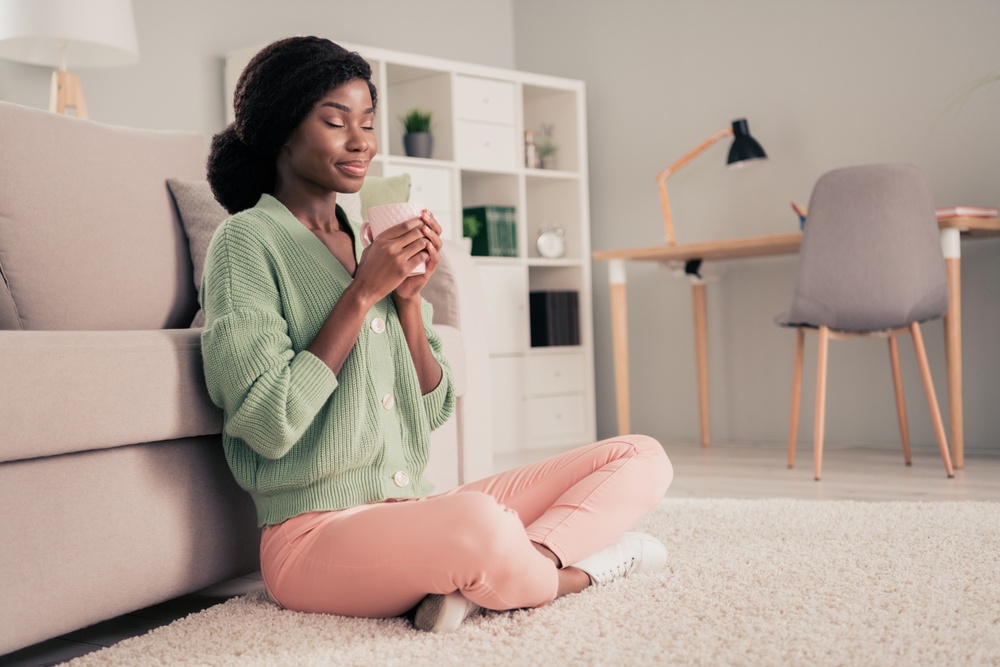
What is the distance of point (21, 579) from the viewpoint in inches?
47.0

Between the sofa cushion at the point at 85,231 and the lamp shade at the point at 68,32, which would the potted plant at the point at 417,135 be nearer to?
the lamp shade at the point at 68,32

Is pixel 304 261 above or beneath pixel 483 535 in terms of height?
above

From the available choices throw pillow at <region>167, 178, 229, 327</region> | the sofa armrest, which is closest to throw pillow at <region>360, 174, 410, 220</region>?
the sofa armrest

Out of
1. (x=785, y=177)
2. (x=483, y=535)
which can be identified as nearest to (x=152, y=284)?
(x=483, y=535)

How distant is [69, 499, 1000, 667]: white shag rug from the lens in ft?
3.91

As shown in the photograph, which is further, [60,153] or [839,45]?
[839,45]

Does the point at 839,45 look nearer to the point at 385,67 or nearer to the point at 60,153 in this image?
the point at 385,67

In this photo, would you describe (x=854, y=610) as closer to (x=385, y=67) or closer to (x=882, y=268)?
(x=882, y=268)

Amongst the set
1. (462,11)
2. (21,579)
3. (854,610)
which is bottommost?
(854,610)

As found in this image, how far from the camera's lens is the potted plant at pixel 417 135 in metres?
3.82

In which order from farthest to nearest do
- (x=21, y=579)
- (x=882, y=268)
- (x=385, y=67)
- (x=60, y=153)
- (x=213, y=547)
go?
(x=385, y=67)
(x=882, y=268)
(x=60, y=153)
(x=213, y=547)
(x=21, y=579)

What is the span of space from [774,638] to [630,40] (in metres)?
3.52

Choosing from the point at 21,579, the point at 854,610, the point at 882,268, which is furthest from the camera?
the point at 882,268

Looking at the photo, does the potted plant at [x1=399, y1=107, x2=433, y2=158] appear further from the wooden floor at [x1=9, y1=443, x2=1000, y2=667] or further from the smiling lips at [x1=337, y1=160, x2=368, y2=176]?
the smiling lips at [x1=337, y1=160, x2=368, y2=176]
